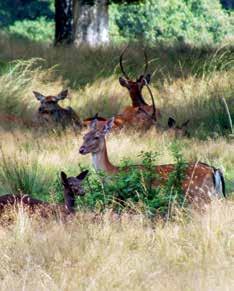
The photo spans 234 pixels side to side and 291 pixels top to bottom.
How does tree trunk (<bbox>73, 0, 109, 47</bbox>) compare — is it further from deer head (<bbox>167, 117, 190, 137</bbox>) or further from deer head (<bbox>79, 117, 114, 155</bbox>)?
deer head (<bbox>79, 117, 114, 155</bbox>)

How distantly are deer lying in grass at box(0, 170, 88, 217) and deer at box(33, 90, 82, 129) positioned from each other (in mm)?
5141

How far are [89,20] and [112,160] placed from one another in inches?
382

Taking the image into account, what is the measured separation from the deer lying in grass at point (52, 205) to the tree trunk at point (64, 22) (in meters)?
13.3

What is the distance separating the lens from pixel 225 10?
44.1m

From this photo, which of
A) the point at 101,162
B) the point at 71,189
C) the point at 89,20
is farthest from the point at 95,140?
the point at 89,20

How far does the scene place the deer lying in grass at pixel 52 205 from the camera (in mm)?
7027

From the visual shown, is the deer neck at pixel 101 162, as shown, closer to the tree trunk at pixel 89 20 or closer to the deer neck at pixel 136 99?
the deer neck at pixel 136 99

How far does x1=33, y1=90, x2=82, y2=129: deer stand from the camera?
13.2 m

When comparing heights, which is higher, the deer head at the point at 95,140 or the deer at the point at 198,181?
the deer head at the point at 95,140

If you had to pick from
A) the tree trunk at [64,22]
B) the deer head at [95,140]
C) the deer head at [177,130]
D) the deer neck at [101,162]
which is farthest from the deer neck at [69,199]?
the tree trunk at [64,22]

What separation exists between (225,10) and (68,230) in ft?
126

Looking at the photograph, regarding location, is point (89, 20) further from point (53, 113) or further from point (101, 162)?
point (101, 162)

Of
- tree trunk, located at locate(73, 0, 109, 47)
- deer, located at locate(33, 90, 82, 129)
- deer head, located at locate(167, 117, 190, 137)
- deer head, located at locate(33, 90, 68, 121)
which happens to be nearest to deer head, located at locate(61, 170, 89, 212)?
deer head, located at locate(167, 117, 190, 137)

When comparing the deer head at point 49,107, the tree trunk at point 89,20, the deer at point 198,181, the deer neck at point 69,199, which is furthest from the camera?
the tree trunk at point 89,20
